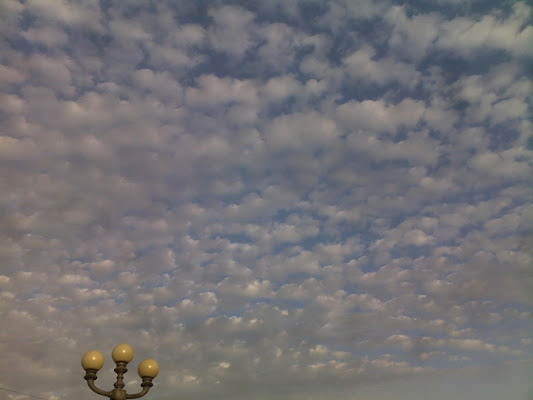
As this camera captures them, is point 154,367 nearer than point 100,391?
No

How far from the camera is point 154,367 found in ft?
39.8

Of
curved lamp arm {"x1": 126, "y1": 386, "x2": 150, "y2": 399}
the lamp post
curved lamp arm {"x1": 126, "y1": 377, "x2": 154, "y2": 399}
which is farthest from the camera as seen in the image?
curved lamp arm {"x1": 126, "y1": 377, "x2": 154, "y2": 399}

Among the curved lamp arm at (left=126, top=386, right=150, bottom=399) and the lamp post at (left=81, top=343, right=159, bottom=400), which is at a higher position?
the lamp post at (left=81, top=343, right=159, bottom=400)

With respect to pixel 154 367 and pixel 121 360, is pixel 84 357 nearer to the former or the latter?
pixel 121 360

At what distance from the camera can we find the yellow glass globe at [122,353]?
459 inches

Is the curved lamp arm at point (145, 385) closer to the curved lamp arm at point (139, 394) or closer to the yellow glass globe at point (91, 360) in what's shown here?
the curved lamp arm at point (139, 394)

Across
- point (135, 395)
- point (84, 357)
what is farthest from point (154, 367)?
point (84, 357)

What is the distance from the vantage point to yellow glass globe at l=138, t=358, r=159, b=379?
12.0 m

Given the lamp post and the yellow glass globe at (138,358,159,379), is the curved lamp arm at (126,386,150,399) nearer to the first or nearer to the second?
the lamp post

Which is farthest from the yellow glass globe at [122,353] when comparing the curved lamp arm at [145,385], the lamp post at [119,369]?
the curved lamp arm at [145,385]

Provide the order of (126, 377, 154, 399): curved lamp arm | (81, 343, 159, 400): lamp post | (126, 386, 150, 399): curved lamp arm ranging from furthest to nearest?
(126, 377, 154, 399): curved lamp arm → (126, 386, 150, 399): curved lamp arm → (81, 343, 159, 400): lamp post

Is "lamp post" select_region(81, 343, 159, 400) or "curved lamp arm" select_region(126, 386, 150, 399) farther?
"curved lamp arm" select_region(126, 386, 150, 399)

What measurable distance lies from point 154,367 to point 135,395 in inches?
33.7

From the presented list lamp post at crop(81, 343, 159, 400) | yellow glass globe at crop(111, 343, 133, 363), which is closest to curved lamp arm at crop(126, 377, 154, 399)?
lamp post at crop(81, 343, 159, 400)
